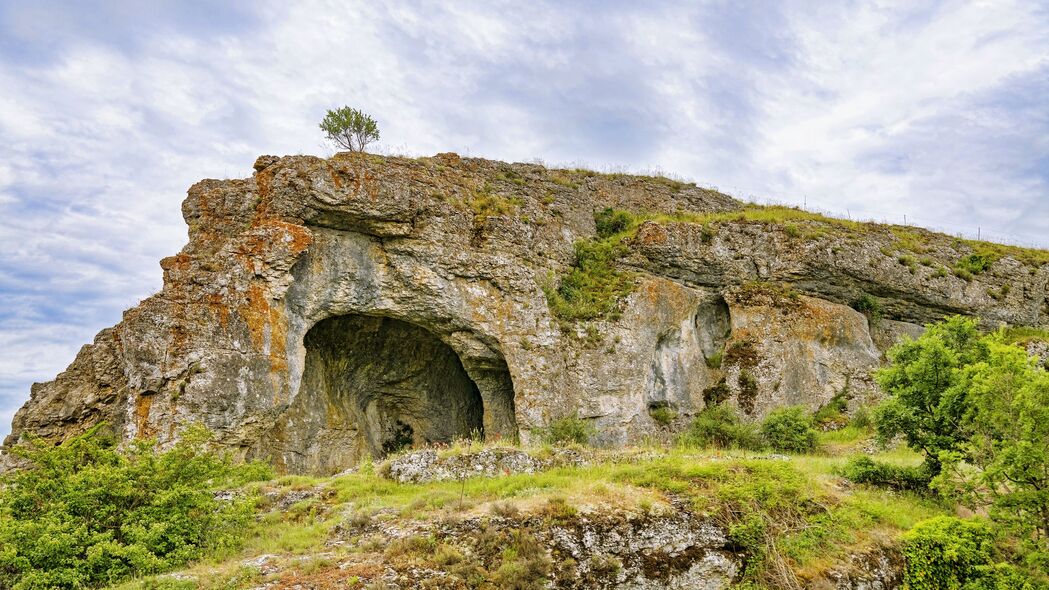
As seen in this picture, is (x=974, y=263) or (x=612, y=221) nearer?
(x=612, y=221)

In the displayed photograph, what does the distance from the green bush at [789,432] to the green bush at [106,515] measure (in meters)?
17.8

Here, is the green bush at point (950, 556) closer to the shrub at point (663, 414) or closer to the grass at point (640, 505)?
the grass at point (640, 505)

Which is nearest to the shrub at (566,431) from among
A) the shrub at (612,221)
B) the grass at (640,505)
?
the grass at (640,505)

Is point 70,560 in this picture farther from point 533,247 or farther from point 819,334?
point 819,334

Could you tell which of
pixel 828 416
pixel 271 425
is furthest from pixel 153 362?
pixel 828 416

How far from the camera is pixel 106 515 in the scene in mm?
12828

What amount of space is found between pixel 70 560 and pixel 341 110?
81.2 feet

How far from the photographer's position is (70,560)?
38.6ft

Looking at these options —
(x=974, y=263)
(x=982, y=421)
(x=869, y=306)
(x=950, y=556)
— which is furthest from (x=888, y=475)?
(x=974, y=263)

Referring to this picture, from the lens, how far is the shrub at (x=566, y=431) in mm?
22547

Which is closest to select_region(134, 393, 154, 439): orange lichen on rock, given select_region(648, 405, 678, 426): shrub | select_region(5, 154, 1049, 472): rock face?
select_region(5, 154, 1049, 472): rock face

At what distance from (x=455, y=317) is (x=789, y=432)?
1251 centimetres

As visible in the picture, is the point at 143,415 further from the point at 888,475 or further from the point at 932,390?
the point at 932,390

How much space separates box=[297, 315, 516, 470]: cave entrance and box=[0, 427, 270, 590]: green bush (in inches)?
359
